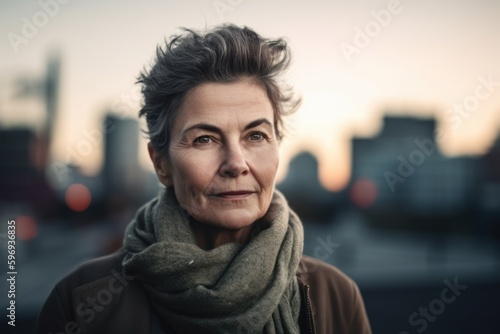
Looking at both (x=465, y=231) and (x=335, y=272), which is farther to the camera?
(x=465, y=231)

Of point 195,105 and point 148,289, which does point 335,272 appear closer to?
point 148,289

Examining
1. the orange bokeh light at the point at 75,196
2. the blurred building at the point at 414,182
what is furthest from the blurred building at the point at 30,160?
the blurred building at the point at 414,182

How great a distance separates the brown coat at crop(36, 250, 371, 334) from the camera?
2.23 metres

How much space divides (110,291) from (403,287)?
10.3 meters

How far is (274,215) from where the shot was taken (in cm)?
238

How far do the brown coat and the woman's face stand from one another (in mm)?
496

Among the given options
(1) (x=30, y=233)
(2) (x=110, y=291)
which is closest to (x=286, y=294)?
(2) (x=110, y=291)

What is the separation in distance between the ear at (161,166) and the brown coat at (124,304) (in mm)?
455

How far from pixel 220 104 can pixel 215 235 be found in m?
0.66

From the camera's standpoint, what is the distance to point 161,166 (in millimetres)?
2484

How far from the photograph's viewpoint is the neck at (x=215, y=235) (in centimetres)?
238

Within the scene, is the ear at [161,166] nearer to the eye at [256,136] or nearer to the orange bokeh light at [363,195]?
the eye at [256,136]

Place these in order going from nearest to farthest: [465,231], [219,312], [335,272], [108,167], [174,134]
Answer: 1. [219,312]
2. [174,134]
3. [335,272]
4. [465,231]
5. [108,167]

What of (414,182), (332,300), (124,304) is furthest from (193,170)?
(414,182)
